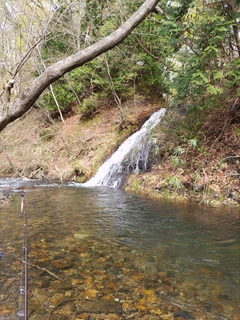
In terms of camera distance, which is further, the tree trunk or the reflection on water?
the reflection on water

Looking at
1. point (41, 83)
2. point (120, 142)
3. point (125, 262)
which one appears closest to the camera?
point (41, 83)

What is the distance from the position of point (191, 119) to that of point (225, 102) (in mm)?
1203

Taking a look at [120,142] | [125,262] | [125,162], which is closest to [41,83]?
[125,262]

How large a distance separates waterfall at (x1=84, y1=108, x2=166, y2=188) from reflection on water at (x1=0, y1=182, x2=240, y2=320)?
11.6ft

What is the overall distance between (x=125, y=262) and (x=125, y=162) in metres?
6.59

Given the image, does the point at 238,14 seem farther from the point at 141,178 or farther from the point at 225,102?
the point at 141,178

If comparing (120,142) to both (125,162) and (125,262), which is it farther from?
(125,262)

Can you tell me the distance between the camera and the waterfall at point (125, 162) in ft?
31.1

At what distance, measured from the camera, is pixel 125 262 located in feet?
11.1

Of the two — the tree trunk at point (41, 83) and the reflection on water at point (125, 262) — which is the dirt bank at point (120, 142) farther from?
the tree trunk at point (41, 83)

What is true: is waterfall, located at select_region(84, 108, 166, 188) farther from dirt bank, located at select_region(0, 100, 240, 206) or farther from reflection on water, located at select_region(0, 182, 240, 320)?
reflection on water, located at select_region(0, 182, 240, 320)

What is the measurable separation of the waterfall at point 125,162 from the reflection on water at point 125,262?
11.6ft

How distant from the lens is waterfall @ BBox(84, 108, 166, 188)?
948 cm

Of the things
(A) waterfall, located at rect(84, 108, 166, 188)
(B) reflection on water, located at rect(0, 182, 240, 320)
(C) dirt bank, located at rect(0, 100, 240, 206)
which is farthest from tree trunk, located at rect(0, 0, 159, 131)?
(A) waterfall, located at rect(84, 108, 166, 188)
